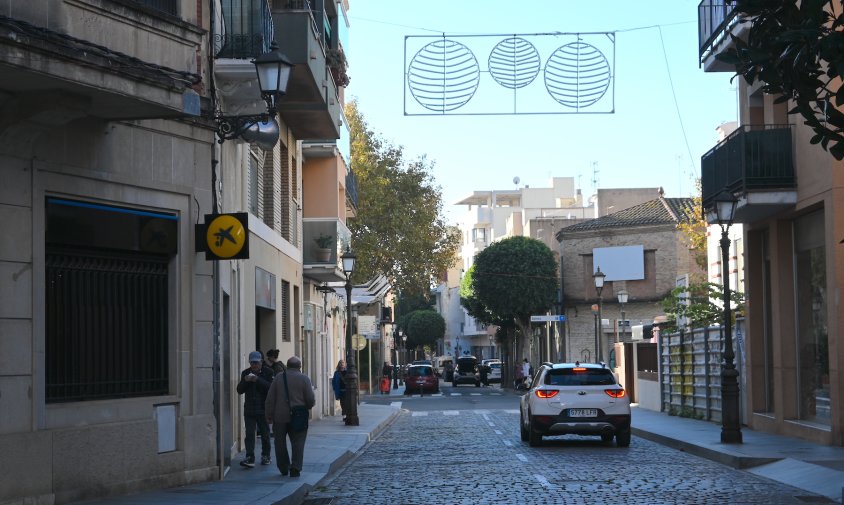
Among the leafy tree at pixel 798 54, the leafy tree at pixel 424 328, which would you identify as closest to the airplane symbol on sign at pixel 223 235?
the leafy tree at pixel 798 54

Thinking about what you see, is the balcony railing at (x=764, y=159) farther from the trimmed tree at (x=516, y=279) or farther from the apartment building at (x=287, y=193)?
the trimmed tree at (x=516, y=279)

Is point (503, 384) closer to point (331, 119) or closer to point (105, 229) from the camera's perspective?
point (331, 119)

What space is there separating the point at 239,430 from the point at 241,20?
7468 mm

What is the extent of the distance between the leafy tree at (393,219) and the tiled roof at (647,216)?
9.79 meters

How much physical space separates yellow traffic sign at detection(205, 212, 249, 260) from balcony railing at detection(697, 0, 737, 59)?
458 inches

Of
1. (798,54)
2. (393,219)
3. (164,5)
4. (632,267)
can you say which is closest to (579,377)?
(164,5)

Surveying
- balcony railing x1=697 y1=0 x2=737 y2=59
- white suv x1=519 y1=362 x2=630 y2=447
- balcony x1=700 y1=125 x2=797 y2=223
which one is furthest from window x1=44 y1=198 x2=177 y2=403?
balcony railing x1=697 y1=0 x2=737 y2=59

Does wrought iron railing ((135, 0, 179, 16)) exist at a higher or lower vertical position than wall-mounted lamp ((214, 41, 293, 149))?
higher

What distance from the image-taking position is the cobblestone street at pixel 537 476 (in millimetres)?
14633

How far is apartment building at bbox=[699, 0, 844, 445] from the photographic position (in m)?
20.6

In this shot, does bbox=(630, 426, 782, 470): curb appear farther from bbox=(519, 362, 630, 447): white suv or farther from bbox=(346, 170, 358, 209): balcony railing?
bbox=(346, 170, 358, 209): balcony railing

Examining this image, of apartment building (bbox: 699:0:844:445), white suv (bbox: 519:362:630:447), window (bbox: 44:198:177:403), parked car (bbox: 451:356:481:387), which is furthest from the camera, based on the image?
parked car (bbox: 451:356:481:387)

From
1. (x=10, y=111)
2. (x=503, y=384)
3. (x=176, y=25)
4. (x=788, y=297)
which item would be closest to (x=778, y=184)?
(x=788, y=297)

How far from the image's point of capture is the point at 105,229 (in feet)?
46.3
